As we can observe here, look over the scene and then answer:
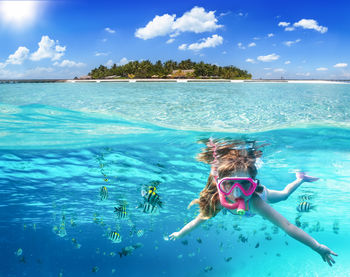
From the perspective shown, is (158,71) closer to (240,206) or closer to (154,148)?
(154,148)

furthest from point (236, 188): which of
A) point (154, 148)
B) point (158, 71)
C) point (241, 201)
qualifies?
point (158, 71)

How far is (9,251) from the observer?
41.5m

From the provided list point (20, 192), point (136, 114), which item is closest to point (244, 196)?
point (136, 114)

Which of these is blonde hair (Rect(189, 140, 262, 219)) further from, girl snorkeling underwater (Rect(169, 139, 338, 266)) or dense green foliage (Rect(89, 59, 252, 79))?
dense green foliage (Rect(89, 59, 252, 79))

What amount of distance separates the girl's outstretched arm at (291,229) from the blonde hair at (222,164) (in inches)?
39.1

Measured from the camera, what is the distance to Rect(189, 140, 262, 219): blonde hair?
5.69m

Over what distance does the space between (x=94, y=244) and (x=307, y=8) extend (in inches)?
2081

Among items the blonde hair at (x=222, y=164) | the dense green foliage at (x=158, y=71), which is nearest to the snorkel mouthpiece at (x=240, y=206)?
the blonde hair at (x=222, y=164)

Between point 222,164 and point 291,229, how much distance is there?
12.5ft

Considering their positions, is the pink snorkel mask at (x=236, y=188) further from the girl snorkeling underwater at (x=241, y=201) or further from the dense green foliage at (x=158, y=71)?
the dense green foliage at (x=158, y=71)

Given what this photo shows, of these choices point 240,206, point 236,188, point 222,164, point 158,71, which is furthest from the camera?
point 158,71

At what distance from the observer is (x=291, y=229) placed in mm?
4355

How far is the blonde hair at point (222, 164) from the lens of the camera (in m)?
5.69

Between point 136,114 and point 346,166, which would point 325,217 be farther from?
point 136,114
